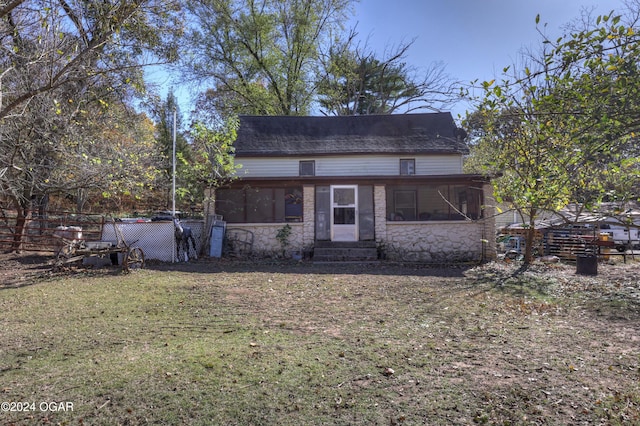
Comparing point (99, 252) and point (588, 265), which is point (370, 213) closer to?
point (588, 265)

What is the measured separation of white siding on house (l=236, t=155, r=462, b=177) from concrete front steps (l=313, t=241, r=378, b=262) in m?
4.00

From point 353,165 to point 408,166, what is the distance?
96.1 inches

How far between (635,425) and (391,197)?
12.0 m

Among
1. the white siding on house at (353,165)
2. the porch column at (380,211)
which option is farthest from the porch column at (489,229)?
the porch column at (380,211)

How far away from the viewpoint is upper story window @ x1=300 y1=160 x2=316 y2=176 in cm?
1775

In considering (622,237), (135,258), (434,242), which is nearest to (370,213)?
(434,242)

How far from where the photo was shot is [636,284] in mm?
9758

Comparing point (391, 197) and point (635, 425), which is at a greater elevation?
point (391, 197)

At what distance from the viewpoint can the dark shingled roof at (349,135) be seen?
17672 millimetres

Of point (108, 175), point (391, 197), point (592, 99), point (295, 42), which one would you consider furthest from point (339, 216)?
point (295, 42)

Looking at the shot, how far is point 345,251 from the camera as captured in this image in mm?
14414

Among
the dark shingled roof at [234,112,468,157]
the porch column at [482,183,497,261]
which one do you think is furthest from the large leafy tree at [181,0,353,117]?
the porch column at [482,183,497,261]

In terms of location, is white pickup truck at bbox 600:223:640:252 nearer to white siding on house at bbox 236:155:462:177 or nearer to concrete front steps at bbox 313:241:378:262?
white siding on house at bbox 236:155:462:177

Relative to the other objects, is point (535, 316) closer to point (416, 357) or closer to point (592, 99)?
point (416, 357)
